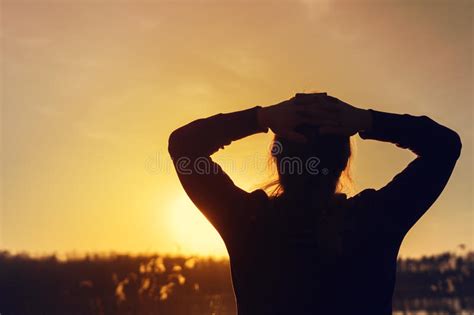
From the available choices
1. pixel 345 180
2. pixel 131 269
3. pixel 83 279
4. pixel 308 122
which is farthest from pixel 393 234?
pixel 83 279

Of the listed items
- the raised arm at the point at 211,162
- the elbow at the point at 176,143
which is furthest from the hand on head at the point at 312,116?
the elbow at the point at 176,143

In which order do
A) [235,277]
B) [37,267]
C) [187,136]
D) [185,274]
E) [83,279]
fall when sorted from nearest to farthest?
[235,277] < [187,136] < [185,274] < [83,279] < [37,267]

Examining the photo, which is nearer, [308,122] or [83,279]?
[308,122]

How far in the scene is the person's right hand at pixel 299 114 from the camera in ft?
5.79

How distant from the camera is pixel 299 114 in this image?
1784mm

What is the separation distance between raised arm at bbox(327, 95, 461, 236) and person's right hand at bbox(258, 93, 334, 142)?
0.06m

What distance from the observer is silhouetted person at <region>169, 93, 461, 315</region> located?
1672 millimetres

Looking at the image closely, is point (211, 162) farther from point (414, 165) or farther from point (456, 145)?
point (456, 145)

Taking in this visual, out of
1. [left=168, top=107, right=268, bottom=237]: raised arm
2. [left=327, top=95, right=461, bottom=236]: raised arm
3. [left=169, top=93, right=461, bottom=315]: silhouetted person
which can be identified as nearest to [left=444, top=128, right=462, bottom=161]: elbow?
[left=327, top=95, right=461, bottom=236]: raised arm

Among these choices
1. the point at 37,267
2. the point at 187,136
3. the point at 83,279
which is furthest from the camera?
the point at 37,267

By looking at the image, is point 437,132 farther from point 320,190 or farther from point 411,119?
point 320,190

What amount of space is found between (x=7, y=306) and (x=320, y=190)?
14.9 m

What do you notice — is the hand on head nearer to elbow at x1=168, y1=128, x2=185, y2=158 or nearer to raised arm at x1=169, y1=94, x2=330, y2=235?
raised arm at x1=169, y1=94, x2=330, y2=235

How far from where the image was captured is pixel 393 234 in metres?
1.76
